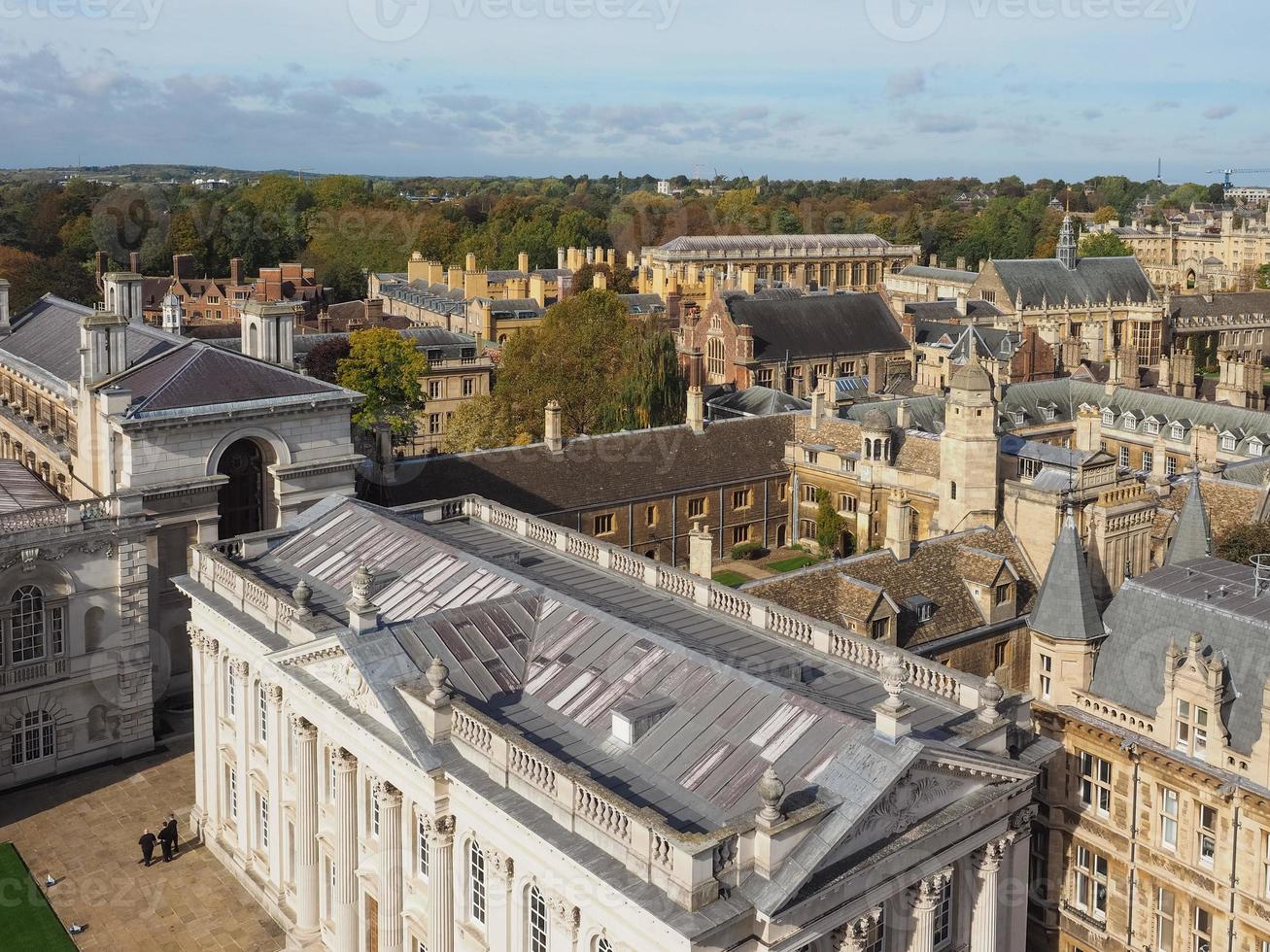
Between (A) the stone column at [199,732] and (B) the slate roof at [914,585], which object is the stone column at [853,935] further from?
(A) the stone column at [199,732]

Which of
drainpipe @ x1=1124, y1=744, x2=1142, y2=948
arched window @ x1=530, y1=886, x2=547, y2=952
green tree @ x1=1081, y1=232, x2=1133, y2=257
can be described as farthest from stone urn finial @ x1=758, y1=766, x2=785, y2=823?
green tree @ x1=1081, y1=232, x2=1133, y2=257

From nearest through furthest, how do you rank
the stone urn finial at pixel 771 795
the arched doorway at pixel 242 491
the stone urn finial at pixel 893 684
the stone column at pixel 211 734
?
the stone urn finial at pixel 771 795 → the stone urn finial at pixel 893 684 → the stone column at pixel 211 734 → the arched doorway at pixel 242 491

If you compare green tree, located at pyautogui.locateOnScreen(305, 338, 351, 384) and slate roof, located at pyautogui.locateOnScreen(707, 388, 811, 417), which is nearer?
slate roof, located at pyautogui.locateOnScreen(707, 388, 811, 417)

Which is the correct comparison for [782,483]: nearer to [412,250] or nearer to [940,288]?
[940,288]

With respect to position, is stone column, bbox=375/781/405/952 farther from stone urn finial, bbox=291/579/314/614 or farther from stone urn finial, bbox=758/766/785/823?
stone urn finial, bbox=758/766/785/823

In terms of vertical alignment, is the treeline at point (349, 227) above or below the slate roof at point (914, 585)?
above

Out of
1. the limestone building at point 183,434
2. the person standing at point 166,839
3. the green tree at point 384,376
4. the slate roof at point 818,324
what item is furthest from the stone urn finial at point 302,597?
the slate roof at point 818,324

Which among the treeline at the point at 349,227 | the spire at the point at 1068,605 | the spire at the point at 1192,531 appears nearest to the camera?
the spire at the point at 1068,605
